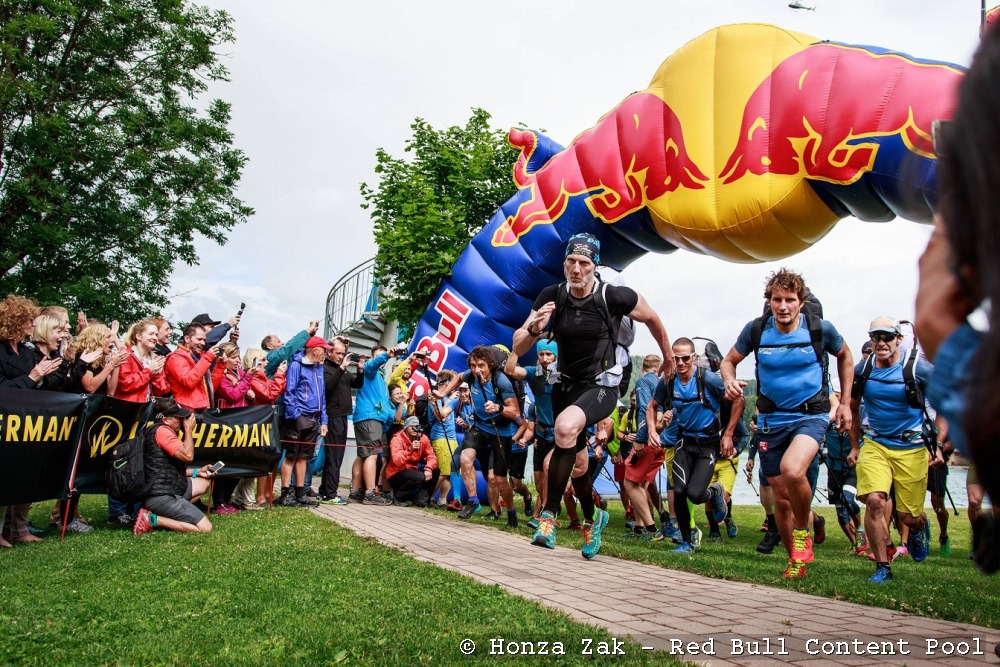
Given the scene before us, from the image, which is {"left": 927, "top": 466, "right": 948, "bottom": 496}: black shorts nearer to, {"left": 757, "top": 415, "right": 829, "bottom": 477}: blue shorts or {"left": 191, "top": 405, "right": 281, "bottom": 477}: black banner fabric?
{"left": 757, "top": 415, "right": 829, "bottom": 477}: blue shorts

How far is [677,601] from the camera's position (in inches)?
191

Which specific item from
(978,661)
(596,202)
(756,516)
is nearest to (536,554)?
(978,661)

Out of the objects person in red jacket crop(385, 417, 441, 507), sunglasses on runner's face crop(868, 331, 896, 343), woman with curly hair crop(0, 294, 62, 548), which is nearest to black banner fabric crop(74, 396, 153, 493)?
woman with curly hair crop(0, 294, 62, 548)

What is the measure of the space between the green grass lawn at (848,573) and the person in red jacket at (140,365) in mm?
4168

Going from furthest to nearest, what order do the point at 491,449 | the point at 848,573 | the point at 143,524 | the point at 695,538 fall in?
the point at 491,449, the point at 695,538, the point at 143,524, the point at 848,573

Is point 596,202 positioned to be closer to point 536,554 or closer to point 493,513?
point 493,513

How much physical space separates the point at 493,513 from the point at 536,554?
14.8 ft

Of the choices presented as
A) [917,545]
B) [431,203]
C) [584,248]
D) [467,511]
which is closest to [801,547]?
[917,545]

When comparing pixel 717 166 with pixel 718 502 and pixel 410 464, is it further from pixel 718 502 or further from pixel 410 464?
pixel 410 464

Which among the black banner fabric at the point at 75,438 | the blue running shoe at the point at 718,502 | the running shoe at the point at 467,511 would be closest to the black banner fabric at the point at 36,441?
the black banner fabric at the point at 75,438

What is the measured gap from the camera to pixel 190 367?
928 centimetres

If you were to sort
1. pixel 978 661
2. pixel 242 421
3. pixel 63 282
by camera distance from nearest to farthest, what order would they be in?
pixel 978 661 < pixel 242 421 < pixel 63 282

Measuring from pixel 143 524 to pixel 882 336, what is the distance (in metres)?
6.71

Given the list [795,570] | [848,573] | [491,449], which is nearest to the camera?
[795,570]
